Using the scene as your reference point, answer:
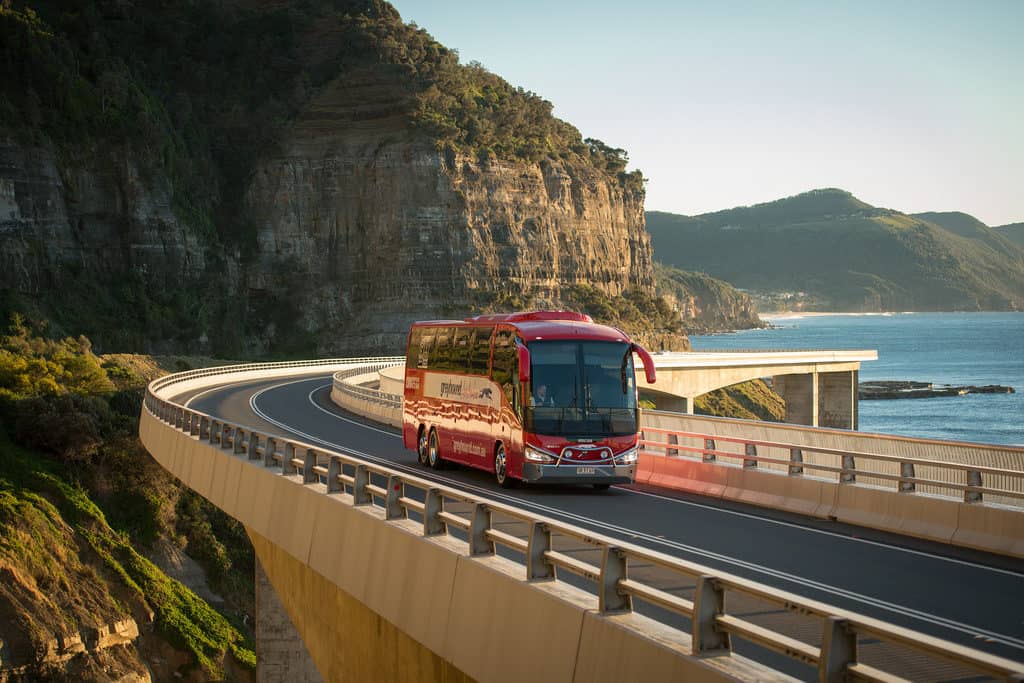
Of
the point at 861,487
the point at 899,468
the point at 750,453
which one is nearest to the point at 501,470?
the point at 750,453

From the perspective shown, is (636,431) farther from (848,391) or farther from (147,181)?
(147,181)

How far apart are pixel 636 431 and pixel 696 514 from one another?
2595mm

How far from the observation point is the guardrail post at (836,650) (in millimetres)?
7266

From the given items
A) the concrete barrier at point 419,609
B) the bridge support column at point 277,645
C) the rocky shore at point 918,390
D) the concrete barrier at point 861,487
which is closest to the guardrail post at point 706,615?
the concrete barrier at point 419,609

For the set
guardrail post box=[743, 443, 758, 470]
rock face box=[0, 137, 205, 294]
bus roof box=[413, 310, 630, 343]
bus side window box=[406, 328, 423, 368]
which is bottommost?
guardrail post box=[743, 443, 758, 470]

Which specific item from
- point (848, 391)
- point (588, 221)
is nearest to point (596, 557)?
point (848, 391)

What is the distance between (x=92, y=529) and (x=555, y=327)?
28.5 m

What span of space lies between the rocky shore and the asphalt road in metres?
111

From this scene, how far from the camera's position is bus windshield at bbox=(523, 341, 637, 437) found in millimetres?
20469

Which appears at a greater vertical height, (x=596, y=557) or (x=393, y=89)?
(x=393, y=89)

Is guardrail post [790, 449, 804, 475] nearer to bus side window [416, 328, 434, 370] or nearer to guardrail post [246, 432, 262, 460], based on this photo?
bus side window [416, 328, 434, 370]

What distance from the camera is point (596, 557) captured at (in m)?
13.9

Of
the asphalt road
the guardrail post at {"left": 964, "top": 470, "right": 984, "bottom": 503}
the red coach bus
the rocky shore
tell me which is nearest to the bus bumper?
the red coach bus

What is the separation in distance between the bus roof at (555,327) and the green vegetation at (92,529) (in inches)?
745
